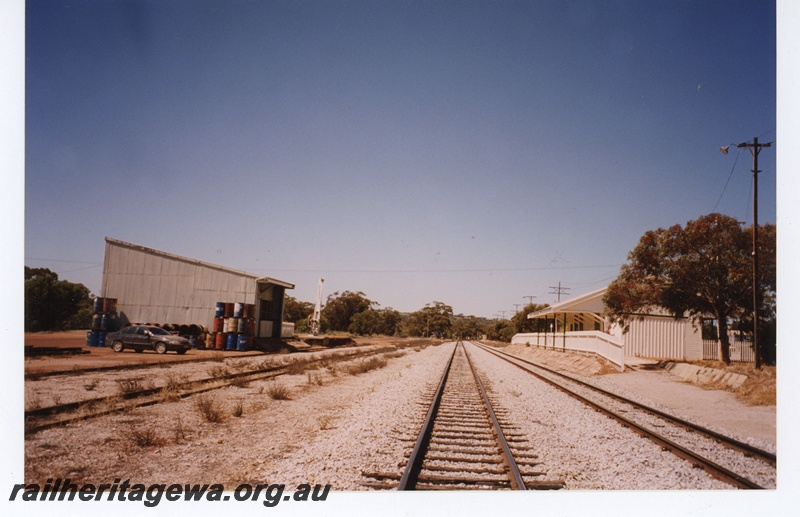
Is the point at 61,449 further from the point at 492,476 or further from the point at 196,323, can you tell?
the point at 196,323

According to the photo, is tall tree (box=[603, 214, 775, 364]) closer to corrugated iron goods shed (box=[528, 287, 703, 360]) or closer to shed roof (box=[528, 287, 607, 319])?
corrugated iron goods shed (box=[528, 287, 703, 360])

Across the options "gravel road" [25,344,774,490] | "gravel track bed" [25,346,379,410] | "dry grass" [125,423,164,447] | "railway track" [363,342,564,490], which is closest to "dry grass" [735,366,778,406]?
"gravel road" [25,344,774,490]

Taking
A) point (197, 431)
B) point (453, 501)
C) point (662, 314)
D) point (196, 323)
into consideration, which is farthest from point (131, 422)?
point (662, 314)

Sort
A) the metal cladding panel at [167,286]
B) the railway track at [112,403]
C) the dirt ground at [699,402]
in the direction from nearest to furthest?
the railway track at [112,403]
the dirt ground at [699,402]
the metal cladding panel at [167,286]

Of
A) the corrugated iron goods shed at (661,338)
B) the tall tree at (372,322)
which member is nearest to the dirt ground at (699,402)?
the corrugated iron goods shed at (661,338)

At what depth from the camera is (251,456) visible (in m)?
6.64

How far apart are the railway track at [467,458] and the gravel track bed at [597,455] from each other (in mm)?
278

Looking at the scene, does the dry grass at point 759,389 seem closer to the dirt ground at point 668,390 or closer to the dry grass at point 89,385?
the dirt ground at point 668,390

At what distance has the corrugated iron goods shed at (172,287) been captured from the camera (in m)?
20.1

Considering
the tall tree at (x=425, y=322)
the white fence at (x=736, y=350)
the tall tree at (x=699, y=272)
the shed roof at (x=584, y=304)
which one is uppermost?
the tall tree at (x=699, y=272)

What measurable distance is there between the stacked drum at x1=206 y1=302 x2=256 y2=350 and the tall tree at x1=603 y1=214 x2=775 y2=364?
18863 millimetres

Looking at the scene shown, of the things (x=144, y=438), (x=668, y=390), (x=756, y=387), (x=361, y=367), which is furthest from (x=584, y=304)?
(x=144, y=438)

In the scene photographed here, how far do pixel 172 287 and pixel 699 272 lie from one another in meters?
22.6
